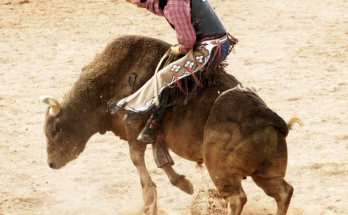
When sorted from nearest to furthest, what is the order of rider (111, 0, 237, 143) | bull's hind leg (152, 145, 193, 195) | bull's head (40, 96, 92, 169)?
rider (111, 0, 237, 143) → bull's head (40, 96, 92, 169) → bull's hind leg (152, 145, 193, 195)

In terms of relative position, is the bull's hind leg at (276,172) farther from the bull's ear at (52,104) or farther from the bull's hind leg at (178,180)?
the bull's ear at (52,104)

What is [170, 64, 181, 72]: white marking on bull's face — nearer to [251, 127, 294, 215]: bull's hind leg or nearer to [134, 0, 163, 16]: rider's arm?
[134, 0, 163, 16]: rider's arm

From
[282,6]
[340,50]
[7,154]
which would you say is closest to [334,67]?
[340,50]

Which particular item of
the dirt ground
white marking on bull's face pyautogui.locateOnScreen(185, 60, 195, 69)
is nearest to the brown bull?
white marking on bull's face pyautogui.locateOnScreen(185, 60, 195, 69)

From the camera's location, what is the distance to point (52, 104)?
6.73 metres

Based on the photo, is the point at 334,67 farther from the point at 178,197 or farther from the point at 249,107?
the point at 249,107

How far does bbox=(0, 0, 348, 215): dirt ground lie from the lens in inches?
289

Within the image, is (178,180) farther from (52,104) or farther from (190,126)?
(52,104)

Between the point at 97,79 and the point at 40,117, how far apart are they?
309 cm

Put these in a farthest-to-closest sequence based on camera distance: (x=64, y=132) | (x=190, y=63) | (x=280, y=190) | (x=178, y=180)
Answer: (x=178, y=180), (x=64, y=132), (x=190, y=63), (x=280, y=190)

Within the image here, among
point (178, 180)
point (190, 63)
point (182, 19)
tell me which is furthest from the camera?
point (178, 180)

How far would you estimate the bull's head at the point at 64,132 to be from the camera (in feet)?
22.6

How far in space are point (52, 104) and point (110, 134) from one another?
241cm

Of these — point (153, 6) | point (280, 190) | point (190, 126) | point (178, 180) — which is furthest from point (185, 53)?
point (178, 180)
